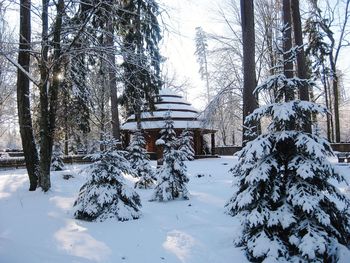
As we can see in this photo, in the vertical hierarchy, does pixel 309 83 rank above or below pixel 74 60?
below

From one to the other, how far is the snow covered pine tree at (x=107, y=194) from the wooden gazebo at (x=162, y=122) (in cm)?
1734

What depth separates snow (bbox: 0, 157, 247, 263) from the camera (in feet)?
16.3

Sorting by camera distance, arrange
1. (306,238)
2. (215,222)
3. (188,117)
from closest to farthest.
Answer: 1. (306,238)
2. (215,222)
3. (188,117)

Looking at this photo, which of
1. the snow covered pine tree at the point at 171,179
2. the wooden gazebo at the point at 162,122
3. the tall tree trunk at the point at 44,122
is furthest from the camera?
the wooden gazebo at the point at 162,122

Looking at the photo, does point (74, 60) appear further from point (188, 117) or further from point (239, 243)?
point (188, 117)

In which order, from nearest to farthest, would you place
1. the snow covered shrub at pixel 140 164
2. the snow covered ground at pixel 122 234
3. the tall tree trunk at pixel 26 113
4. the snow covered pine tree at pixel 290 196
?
1. the snow covered pine tree at pixel 290 196
2. the snow covered ground at pixel 122 234
3. the tall tree trunk at pixel 26 113
4. the snow covered shrub at pixel 140 164

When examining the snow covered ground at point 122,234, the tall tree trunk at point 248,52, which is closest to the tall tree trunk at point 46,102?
the snow covered ground at point 122,234

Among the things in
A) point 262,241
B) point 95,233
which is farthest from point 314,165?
point 95,233

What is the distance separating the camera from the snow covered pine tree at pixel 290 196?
4258 mm

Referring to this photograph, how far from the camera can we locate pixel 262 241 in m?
4.45

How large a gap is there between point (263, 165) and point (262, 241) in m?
0.98

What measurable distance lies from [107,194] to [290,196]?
406 cm

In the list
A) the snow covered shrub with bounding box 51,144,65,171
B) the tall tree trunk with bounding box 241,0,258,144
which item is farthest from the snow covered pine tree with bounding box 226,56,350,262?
the snow covered shrub with bounding box 51,144,65,171

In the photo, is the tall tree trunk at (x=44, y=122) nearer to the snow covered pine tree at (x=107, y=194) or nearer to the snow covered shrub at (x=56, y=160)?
the snow covered pine tree at (x=107, y=194)
